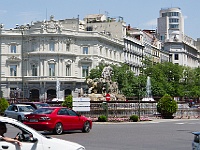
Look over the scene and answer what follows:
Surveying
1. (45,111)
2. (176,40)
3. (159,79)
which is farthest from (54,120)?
(176,40)

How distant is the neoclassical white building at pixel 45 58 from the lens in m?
89.0

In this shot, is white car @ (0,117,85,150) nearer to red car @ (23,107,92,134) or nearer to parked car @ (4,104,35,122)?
red car @ (23,107,92,134)

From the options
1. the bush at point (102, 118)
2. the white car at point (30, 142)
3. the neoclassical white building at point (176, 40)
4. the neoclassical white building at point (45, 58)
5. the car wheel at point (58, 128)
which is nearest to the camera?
the white car at point (30, 142)

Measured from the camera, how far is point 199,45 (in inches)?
6491

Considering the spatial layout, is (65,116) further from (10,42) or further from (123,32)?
(123,32)

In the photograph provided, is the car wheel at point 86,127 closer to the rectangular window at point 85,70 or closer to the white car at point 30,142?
the white car at point 30,142

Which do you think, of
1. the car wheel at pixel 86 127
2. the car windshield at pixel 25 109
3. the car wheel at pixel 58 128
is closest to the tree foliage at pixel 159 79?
the car windshield at pixel 25 109

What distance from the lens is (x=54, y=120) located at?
79.3 feet

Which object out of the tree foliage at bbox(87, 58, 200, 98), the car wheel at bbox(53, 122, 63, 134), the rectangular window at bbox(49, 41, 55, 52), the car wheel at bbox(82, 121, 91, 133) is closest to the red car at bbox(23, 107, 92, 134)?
the car wheel at bbox(53, 122, 63, 134)

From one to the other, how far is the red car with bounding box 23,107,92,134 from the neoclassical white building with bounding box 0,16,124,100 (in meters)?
63.0

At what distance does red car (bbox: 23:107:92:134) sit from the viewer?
2400cm

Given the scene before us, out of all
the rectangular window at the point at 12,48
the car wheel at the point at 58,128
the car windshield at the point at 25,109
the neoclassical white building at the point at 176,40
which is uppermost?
the neoclassical white building at the point at 176,40

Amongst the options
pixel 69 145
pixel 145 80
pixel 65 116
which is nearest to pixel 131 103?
pixel 65 116

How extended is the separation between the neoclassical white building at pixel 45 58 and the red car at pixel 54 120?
207 ft
